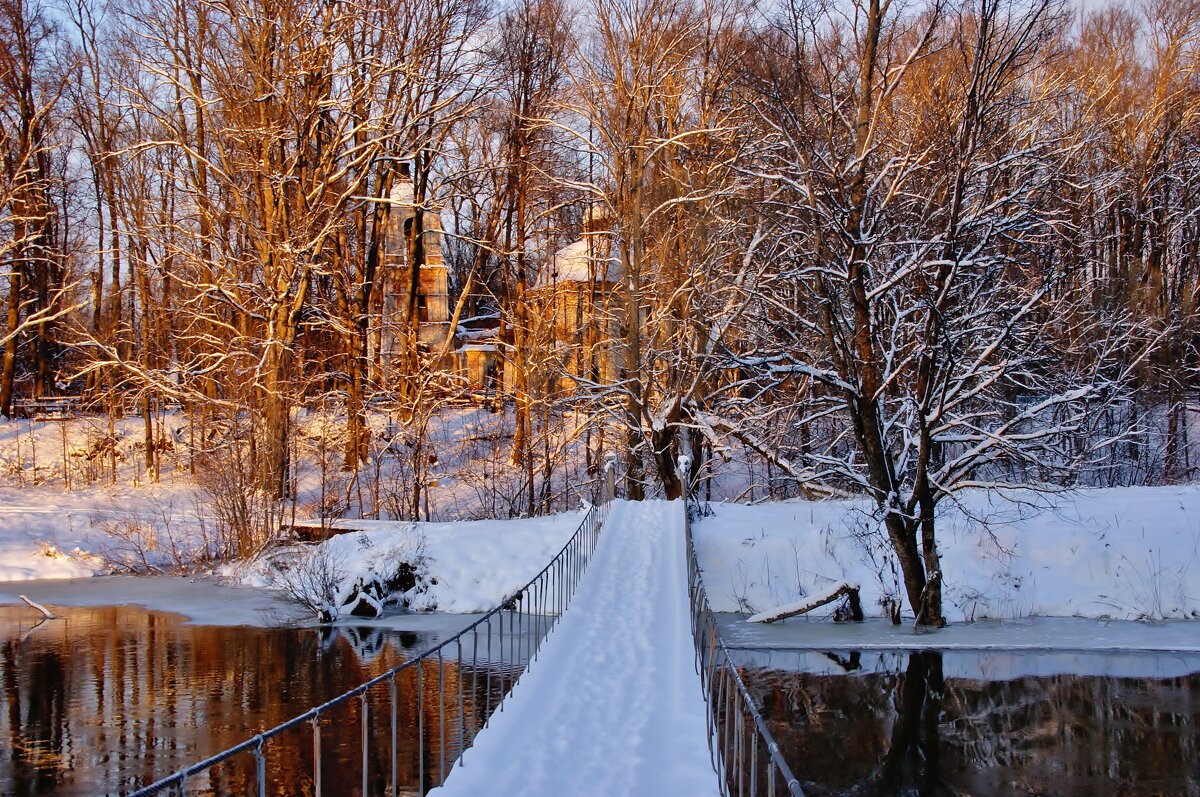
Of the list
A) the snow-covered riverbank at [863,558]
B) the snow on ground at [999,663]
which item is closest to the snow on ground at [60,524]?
the snow-covered riverbank at [863,558]

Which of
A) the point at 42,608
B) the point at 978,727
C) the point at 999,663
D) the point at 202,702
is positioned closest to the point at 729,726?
the point at 978,727

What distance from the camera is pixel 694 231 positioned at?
2577 centimetres

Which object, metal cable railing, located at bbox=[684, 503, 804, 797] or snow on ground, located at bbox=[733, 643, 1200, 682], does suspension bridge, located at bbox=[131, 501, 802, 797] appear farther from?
snow on ground, located at bbox=[733, 643, 1200, 682]

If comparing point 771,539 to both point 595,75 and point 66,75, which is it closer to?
point 595,75

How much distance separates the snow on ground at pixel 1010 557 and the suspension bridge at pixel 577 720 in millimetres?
3804

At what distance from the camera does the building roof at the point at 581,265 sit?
3467 cm

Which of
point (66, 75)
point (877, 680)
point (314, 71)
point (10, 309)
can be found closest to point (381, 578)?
point (877, 680)

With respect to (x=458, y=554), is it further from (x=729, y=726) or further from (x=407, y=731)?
(x=729, y=726)

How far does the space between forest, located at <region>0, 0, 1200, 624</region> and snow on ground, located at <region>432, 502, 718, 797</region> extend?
496cm

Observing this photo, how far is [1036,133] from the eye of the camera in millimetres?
19312

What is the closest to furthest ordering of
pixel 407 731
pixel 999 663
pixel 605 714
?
pixel 605 714
pixel 407 731
pixel 999 663

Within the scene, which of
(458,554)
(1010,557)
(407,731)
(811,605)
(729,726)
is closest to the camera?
(729,726)

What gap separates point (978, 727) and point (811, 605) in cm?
559

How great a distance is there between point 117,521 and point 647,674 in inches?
785
